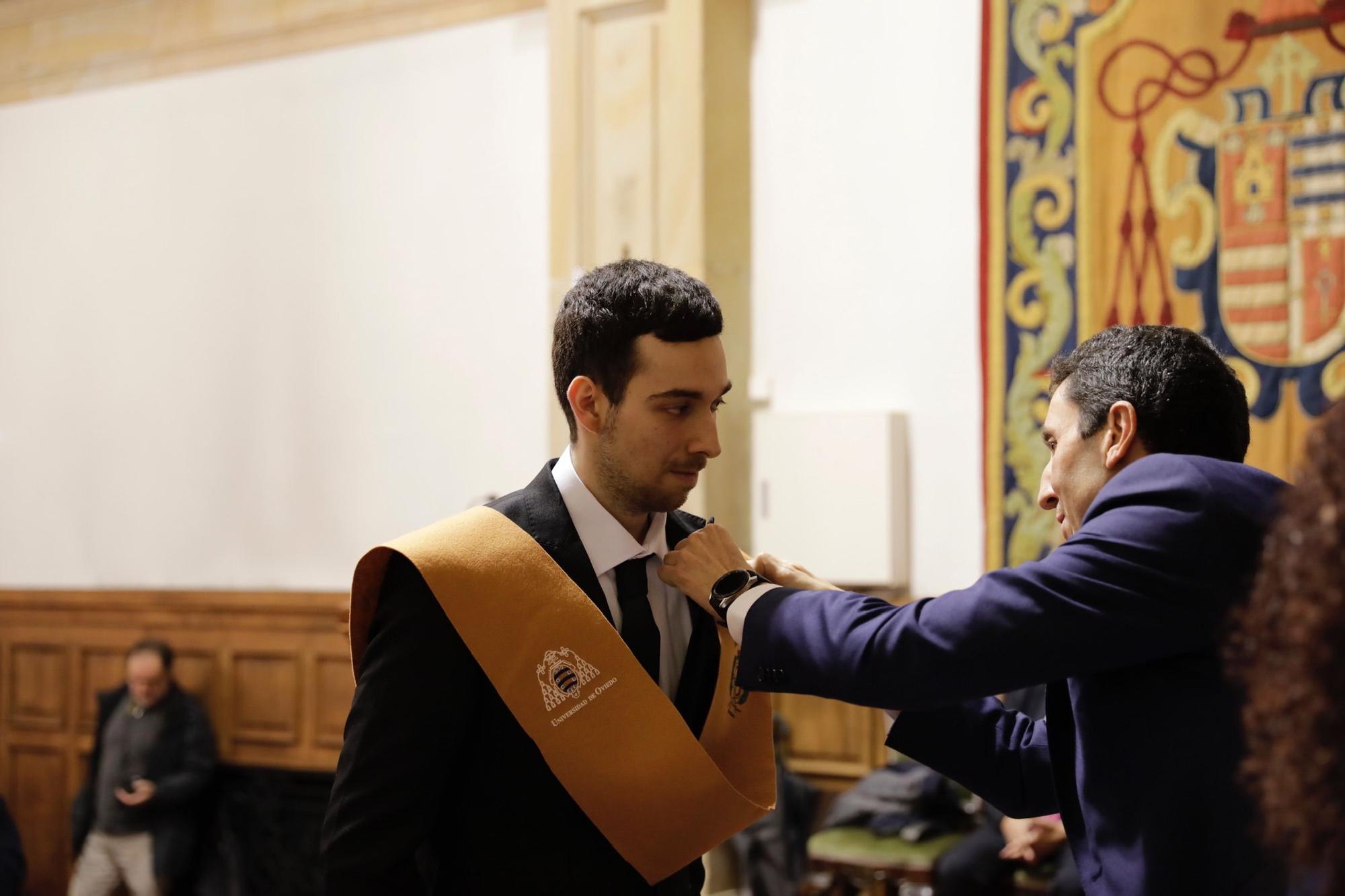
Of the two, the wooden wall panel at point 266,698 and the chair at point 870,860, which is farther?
the wooden wall panel at point 266,698

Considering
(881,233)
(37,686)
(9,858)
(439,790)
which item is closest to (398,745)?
(439,790)

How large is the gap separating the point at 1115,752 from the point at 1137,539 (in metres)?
0.28

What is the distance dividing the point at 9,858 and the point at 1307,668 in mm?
4490

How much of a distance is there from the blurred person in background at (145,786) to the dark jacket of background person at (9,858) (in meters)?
1.13

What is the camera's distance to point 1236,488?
1736 millimetres

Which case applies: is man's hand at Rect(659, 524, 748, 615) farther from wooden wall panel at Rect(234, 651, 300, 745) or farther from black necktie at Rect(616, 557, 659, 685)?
wooden wall panel at Rect(234, 651, 300, 745)

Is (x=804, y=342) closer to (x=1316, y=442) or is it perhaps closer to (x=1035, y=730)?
(x=1035, y=730)

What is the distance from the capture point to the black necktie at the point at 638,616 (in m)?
1.92

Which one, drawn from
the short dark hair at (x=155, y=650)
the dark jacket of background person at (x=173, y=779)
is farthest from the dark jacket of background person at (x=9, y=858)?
the short dark hair at (x=155, y=650)

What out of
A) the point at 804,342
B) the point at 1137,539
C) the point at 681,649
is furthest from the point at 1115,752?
the point at 804,342

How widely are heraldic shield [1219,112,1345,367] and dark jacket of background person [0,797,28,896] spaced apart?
4.38 meters

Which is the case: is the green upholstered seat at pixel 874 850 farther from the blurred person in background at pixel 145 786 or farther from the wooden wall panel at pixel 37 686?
the wooden wall panel at pixel 37 686

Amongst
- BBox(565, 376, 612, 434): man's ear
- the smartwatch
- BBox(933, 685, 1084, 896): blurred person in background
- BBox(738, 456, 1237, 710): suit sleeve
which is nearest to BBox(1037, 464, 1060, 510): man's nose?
BBox(738, 456, 1237, 710): suit sleeve

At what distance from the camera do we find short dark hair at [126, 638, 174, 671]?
599cm
